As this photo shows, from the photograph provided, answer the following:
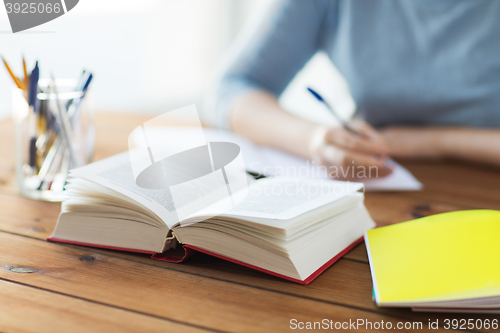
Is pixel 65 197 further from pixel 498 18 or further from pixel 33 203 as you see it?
pixel 498 18

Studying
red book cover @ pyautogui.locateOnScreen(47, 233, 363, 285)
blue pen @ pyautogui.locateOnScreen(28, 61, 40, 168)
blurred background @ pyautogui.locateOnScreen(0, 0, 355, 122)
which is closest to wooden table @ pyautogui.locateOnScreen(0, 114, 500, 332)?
red book cover @ pyautogui.locateOnScreen(47, 233, 363, 285)

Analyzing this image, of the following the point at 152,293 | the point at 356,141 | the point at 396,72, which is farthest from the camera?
the point at 396,72

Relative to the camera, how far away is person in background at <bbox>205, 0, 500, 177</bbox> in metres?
1.04

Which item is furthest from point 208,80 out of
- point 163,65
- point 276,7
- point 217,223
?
point 217,223

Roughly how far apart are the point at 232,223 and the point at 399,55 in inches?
33.2

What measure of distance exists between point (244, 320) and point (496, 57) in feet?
3.28

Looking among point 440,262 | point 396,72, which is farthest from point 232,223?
point 396,72

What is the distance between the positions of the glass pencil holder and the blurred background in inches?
51.0

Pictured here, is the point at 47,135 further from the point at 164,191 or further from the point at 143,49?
the point at 143,49

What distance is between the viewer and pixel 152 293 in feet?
1.42

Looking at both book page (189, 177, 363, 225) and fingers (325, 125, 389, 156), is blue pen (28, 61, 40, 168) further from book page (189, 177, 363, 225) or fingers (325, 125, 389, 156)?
fingers (325, 125, 389, 156)

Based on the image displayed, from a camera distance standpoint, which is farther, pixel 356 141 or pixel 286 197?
pixel 356 141

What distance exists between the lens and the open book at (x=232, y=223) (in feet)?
1.51

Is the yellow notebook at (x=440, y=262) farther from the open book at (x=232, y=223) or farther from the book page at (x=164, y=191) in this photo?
the book page at (x=164, y=191)
